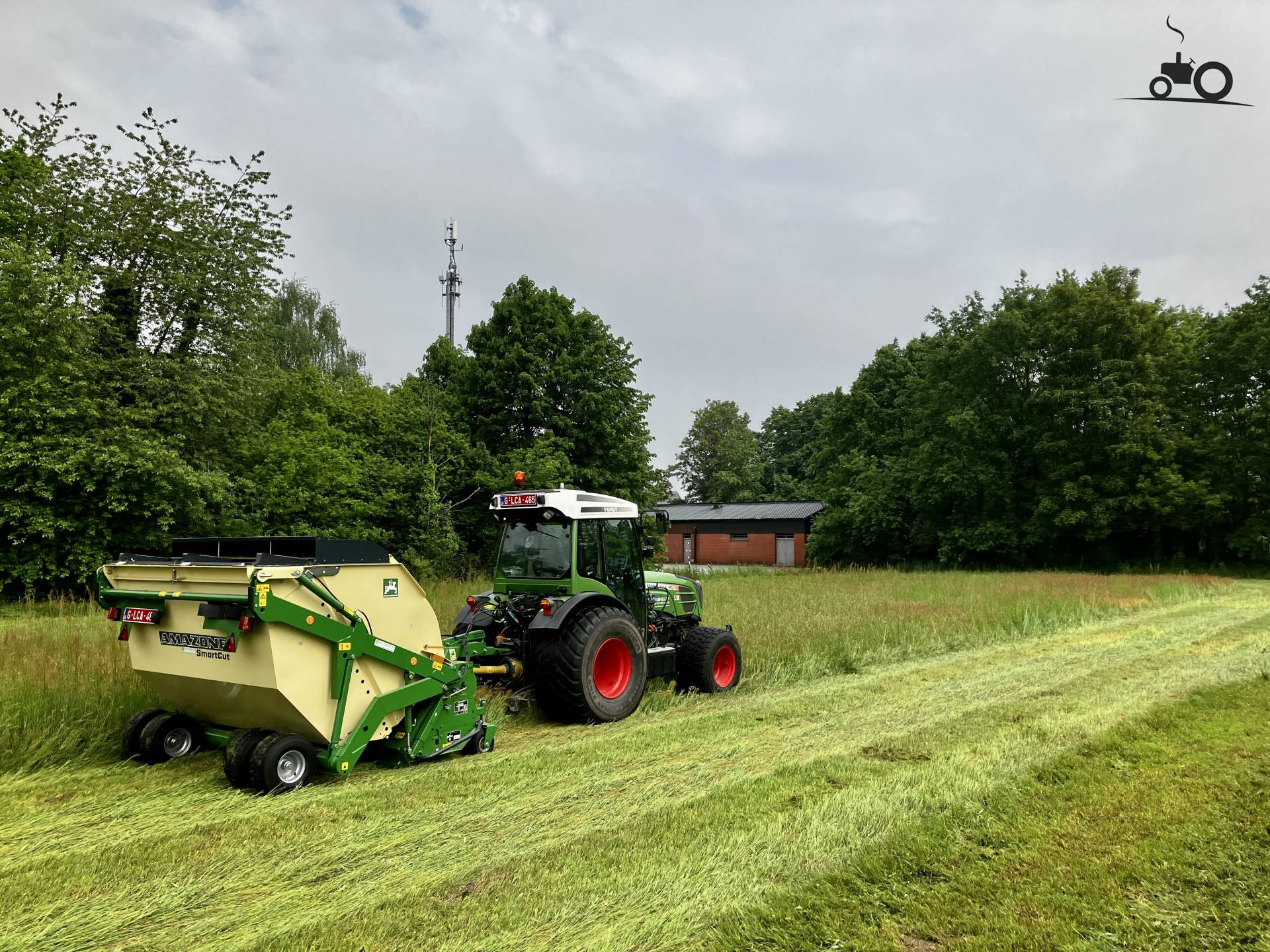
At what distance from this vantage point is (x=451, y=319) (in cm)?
3903

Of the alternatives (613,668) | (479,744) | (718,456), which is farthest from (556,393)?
(718,456)

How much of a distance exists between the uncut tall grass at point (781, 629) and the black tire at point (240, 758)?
146cm

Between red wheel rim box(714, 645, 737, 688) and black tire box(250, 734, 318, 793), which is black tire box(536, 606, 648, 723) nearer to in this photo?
red wheel rim box(714, 645, 737, 688)

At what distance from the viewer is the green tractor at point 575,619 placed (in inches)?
250

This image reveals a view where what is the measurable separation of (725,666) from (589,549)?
2225 millimetres

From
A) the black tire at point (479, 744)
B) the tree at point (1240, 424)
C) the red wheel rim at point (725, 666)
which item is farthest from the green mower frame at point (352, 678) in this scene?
the tree at point (1240, 424)


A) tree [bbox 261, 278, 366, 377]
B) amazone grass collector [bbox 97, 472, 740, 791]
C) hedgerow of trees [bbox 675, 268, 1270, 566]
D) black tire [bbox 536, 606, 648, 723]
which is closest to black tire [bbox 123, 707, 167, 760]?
amazone grass collector [bbox 97, 472, 740, 791]

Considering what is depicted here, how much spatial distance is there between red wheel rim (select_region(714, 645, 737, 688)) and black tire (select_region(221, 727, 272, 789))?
181 inches

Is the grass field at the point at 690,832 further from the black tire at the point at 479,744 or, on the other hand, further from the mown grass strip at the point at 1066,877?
the black tire at the point at 479,744

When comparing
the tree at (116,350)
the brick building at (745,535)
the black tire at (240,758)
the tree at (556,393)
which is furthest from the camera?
the brick building at (745,535)

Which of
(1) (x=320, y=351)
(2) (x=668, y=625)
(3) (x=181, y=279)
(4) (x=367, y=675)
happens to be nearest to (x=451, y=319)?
(1) (x=320, y=351)

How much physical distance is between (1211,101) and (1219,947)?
574 centimetres

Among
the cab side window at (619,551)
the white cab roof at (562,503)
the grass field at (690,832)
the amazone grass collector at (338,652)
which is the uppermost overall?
the white cab roof at (562,503)

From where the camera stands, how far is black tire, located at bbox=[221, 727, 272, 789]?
15.0ft
